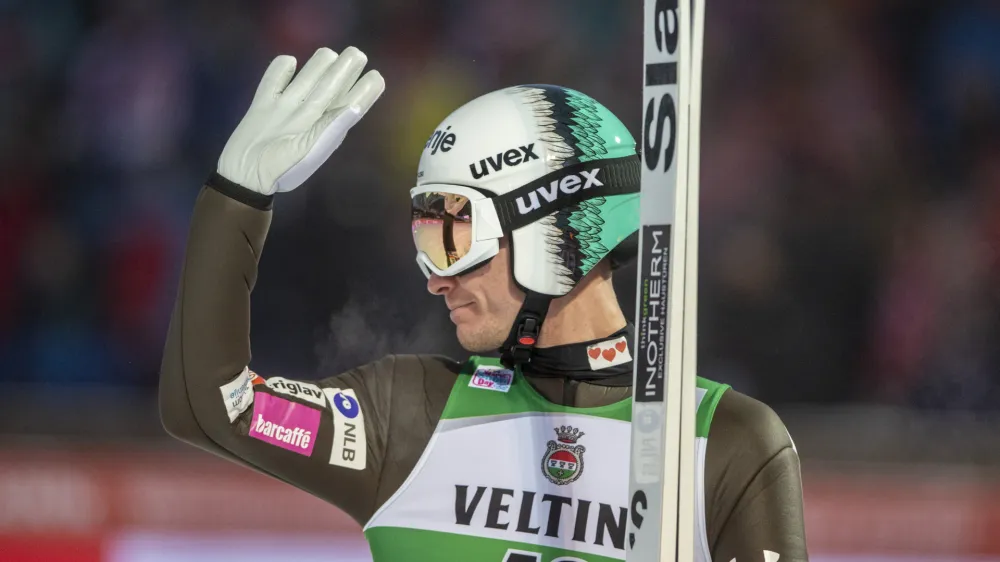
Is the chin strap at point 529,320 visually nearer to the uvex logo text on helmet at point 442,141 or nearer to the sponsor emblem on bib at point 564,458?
the sponsor emblem on bib at point 564,458

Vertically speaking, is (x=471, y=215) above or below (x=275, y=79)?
below

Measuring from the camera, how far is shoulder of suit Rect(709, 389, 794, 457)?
8.61 ft

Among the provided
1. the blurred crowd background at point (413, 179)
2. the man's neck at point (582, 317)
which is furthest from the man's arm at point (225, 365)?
the blurred crowd background at point (413, 179)

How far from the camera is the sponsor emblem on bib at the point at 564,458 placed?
9.11 feet

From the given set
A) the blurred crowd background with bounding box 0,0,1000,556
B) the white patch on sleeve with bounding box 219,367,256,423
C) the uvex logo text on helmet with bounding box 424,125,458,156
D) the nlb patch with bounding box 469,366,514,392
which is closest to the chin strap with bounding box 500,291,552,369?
the nlb patch with bounding box 469,366,514,392

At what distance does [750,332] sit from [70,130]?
141 inches

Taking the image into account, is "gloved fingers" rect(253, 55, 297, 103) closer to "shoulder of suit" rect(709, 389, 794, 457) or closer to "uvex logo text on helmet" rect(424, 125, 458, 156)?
"uvex logo text on helmet" rect(424, 125, 458, 156)

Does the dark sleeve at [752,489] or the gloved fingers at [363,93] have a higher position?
the gloved fingers at [363,93]

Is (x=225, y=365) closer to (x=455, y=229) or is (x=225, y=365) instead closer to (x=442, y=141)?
(x=455, y=229)

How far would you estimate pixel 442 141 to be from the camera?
9.49ft

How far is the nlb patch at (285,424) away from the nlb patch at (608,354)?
68cm

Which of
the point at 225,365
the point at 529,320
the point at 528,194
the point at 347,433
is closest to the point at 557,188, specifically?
the point at 528,194

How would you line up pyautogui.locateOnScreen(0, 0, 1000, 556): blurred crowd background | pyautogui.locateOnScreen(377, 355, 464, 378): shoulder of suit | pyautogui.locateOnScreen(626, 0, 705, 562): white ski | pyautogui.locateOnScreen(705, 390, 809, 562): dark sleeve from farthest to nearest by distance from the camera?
pyautogui.locateOnScreen(0, 0, 1000, 556): blurred crowd background < pyautogui.locateOnScreen(377, 355, 464, 378): shoulder of suit < pyautogui.locateOnScreen(705, 390, 809, 562): dark sleeve < pyautogui.locateOnScreen(626, 0, 705, 562): white ski

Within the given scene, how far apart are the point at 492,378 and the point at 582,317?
0.90 feet
